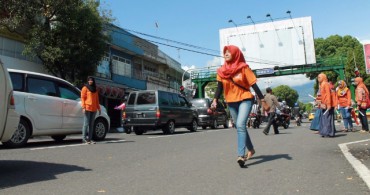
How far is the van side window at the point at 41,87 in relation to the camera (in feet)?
33.5

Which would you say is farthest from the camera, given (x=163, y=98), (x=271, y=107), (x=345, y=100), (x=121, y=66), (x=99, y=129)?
(x=121, y=66)

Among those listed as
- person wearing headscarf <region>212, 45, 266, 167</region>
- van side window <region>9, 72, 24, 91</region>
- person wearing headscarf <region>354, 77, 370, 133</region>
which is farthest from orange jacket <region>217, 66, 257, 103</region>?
person wearing headscarf <region>354, 77, 370, 133</region>

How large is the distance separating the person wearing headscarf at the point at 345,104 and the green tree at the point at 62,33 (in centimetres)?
1296

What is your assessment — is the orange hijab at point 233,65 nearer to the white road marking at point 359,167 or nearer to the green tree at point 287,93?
the white road marking at point 359,167

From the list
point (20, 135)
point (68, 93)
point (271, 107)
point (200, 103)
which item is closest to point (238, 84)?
point (20, 135)

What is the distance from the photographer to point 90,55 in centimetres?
2202

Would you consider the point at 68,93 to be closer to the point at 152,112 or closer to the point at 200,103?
Result: the point at 152,112

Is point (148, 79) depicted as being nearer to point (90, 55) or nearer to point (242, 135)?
point (90, 55)

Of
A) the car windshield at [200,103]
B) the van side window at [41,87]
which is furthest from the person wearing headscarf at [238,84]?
the car windshield at [200,103]

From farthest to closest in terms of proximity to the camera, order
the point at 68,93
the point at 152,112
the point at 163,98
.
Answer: the point at 163,98
the point at 152,112
the point at 68,93

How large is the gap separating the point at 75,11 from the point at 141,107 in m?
7.99

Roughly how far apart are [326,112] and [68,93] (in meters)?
7.03

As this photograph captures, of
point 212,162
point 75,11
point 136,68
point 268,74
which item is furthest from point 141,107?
point 268,74

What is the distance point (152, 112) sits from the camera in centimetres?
1597
